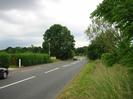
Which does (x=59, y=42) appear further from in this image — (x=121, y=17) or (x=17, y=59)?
(x=121, y=17)

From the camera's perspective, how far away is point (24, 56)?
50.3 m

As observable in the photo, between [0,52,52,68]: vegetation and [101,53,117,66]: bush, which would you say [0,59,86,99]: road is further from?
[0,52,52,68]: vegetation

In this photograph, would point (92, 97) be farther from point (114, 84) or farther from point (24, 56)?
point (24, 56)

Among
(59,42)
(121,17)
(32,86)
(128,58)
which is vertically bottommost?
(32,86)

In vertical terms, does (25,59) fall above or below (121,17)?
above

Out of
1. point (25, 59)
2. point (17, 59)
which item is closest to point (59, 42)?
point (25, 59)

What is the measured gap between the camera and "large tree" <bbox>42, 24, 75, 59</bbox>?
10119cm

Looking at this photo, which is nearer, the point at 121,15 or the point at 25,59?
the point at 121,15

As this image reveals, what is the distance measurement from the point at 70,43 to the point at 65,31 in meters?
5.40

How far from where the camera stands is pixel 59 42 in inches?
4038

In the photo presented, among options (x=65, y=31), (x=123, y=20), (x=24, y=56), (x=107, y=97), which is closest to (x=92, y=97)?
(x=107, y=97)

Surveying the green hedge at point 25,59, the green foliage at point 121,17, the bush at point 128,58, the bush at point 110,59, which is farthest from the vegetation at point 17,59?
the bush at point 128,58

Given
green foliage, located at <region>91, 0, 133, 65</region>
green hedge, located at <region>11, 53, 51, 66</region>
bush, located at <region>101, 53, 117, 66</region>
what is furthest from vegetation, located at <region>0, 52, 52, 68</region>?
green foliage, located at <region>91, 0, 133, 65</region>

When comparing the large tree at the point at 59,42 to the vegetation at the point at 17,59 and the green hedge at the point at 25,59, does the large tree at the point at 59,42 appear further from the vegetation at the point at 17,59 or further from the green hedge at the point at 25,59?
the green hedge at the point at 25,59
